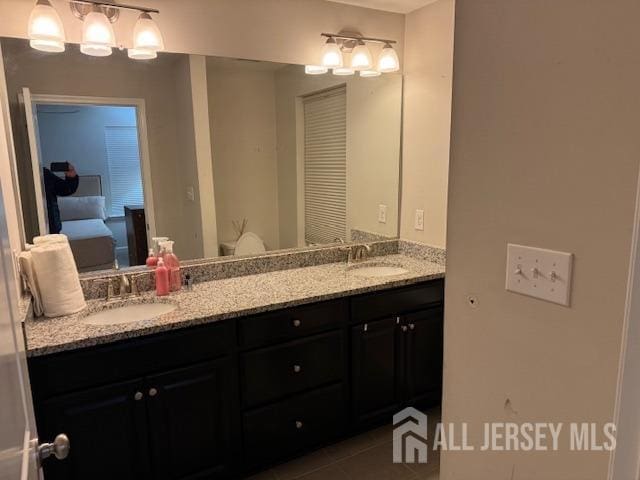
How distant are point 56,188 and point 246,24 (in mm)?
1286

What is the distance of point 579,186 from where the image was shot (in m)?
0.93

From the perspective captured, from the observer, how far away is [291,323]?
6.71 ft

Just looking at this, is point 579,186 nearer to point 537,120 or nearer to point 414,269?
point 537,120

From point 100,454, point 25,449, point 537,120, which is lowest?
point 100,454

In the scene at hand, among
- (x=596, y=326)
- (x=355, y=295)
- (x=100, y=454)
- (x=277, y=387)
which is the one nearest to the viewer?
(x=596, y=326)

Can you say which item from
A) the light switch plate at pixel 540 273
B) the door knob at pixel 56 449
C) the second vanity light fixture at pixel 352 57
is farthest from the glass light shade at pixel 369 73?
the door knob at pixel 56 449

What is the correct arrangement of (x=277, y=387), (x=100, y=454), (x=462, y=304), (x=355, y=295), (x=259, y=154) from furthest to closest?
(x=259, y=154)
(x=355, y=295)
(x=277, y=387)
(x=100, y=454)
(x=462, y=304)

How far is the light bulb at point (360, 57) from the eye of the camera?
2668mm

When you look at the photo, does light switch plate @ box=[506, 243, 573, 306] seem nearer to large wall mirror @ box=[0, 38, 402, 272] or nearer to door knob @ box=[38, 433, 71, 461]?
door knob @ box=[38, 433, 71, 461]

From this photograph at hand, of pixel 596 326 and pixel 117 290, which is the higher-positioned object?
pixel 596 326

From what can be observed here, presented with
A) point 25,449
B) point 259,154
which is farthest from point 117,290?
point 25,449

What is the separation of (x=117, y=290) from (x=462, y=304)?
5.39 ft

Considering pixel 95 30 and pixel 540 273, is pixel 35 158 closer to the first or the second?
pixel 95 30

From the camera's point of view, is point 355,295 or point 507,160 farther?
point 355,295
